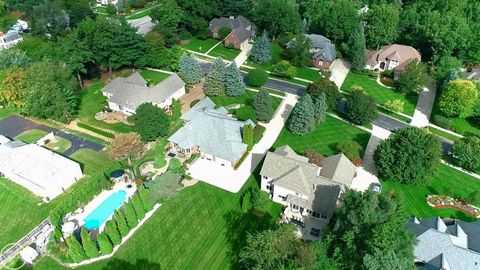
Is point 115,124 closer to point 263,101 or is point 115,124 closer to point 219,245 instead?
point 263,101

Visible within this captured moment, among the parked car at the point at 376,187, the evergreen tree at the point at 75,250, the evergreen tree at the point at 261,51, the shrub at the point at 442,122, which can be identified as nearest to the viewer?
the evergreen tree at the point at 75,250

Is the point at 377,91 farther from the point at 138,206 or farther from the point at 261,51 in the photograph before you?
the point at 138,206

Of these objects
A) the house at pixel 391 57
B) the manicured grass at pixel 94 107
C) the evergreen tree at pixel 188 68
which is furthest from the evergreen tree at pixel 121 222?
the house at pixel 391 57

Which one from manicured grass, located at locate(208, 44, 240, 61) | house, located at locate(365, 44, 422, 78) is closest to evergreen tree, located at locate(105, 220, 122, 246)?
manicured grass, located at locate(208, 44, 240, 61)

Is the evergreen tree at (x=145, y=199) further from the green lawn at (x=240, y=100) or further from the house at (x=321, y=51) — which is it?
the house at (x=321, y=51)

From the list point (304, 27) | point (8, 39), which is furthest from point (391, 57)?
point (8, 39)

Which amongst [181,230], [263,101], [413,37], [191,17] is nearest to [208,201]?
[181,230]
